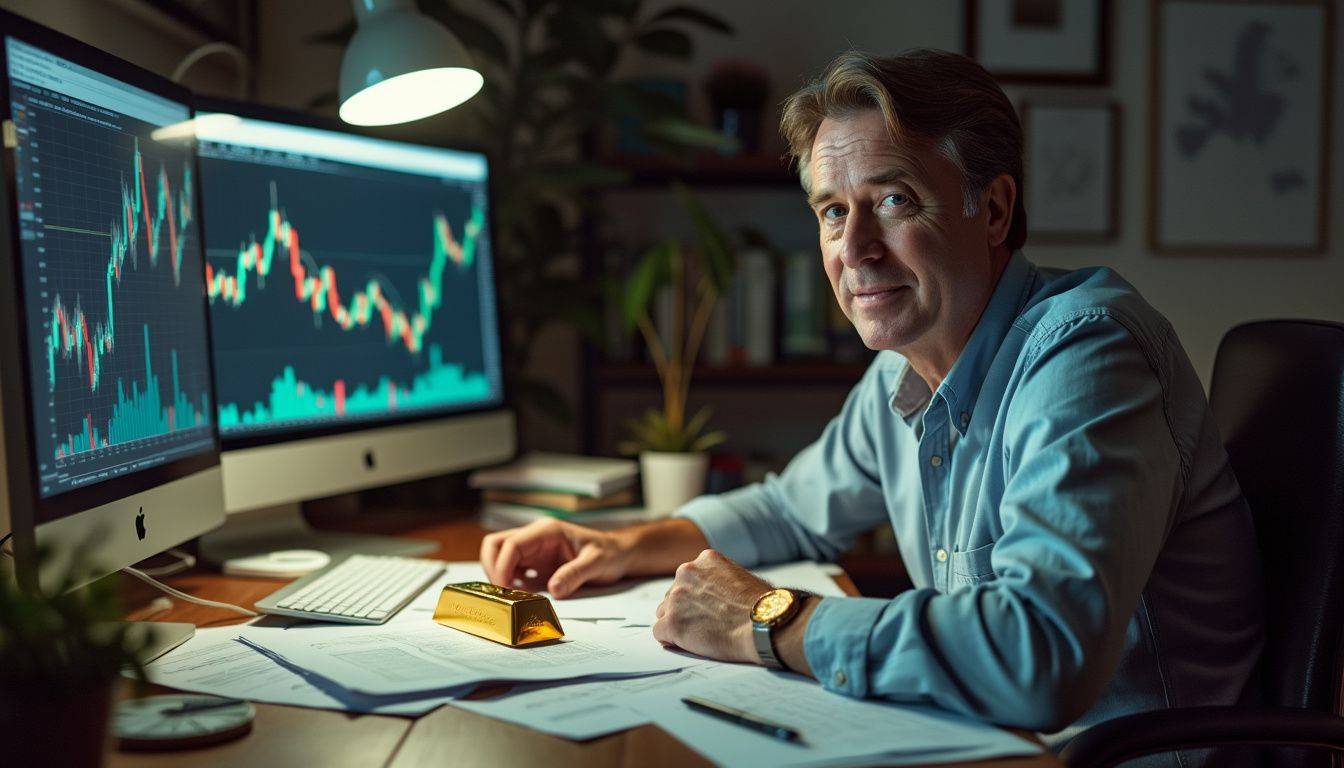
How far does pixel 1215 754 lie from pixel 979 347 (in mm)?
464

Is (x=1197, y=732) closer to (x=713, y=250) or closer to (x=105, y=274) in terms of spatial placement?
(x=105, y=274)

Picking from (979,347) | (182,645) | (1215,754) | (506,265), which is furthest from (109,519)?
Result: (506,265)

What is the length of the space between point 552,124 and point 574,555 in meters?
1.09

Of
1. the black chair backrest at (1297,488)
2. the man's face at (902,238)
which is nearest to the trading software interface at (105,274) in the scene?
the man's face at (902,238)

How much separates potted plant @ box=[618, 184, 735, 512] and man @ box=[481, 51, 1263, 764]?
0.38 metres

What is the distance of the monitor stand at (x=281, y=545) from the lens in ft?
4.23

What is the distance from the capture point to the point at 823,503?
141 centimetres

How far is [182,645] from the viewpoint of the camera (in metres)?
0.98

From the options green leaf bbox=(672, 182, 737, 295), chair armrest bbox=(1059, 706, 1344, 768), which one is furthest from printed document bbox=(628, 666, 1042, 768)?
green leaf bbox=(672, 182, 737, 295)

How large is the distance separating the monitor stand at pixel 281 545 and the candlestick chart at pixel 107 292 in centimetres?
20

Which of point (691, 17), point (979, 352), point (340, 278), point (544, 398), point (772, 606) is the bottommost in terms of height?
point (772, 606)

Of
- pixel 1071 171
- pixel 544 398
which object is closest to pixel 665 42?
pixel 544 398

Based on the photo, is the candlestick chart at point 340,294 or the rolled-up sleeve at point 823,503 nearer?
the candlestick chart at point 340,294

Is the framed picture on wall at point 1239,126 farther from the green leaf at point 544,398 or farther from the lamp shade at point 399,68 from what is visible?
the lamp shade at point 399,68
